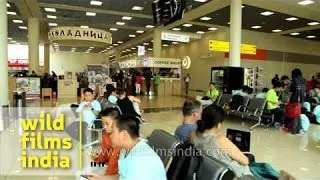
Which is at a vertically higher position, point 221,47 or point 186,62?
point 221,47

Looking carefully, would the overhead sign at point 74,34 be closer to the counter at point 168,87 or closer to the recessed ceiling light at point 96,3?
the recessed ceiling light at point 96,3

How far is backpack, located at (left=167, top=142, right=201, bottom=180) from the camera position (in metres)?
2.17

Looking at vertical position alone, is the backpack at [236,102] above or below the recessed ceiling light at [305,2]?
below

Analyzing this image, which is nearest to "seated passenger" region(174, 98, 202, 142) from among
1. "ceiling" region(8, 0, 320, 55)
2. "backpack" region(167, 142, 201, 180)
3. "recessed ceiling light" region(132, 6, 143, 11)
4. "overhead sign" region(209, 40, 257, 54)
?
"backpack" region(167, 142, 201, 180)

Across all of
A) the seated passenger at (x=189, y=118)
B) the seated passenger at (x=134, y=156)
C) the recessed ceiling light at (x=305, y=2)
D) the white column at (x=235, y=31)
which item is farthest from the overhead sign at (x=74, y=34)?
the seated passenger at (x=134, y=156)

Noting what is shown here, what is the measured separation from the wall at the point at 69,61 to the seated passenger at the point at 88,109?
36438 mm

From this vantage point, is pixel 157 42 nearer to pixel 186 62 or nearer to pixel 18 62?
pixel 186 62

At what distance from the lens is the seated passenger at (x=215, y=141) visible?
2658 mm

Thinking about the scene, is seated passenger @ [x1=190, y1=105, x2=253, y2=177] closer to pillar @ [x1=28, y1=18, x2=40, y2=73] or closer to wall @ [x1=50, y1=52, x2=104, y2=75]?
pillar @ [x1=28, y1=18, x2=40, y2=73]

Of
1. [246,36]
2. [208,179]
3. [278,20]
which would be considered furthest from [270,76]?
[208,179]

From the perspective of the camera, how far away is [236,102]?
31.2 feet

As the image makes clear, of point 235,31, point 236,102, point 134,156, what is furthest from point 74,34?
point 134,156

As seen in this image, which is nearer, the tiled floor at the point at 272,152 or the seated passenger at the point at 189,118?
the seated passenger at the point at 189,118

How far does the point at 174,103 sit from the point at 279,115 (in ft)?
22.4
